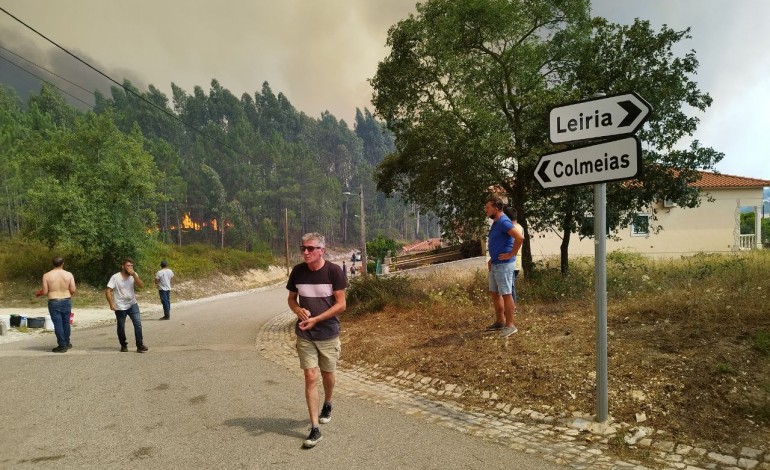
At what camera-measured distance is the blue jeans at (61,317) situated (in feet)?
26.9

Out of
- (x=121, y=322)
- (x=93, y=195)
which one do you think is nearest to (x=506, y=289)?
(x=121, y=322)

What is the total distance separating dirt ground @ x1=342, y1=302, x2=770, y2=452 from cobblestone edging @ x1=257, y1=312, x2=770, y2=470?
0.12m

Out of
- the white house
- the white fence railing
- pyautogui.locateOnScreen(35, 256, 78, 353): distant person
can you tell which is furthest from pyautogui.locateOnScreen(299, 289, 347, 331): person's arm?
the white fence railing

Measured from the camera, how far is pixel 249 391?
18.4 feet

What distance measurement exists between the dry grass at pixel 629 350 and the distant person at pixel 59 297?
17.2ft

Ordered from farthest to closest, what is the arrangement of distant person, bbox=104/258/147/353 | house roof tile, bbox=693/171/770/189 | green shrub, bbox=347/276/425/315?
house roof tile, bbox=693/171/770/189, green shrub, bbox=347/276/425/315, distant person, bbox=104/258/147/353

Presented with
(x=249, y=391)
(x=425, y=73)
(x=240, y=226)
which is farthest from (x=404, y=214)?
(x=249, y=391)

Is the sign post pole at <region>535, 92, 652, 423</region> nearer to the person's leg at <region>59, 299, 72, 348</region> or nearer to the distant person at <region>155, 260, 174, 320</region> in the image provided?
the person's leg at <region>59, 299, 72, 348</region>

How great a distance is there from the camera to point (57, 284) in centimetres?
819

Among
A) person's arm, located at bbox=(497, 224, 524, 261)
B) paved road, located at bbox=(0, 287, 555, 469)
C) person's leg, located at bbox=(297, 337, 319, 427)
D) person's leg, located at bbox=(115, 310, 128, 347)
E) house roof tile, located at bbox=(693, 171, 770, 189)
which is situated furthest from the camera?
house roof tile, located at bbox=(693, 171, 770, 189)

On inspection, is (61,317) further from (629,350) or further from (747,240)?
(747,240)

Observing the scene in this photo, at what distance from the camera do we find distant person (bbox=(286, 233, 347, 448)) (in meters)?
4.10

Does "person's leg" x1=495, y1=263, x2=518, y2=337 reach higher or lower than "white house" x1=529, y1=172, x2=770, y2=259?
lower

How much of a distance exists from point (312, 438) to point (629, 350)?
3.67m
